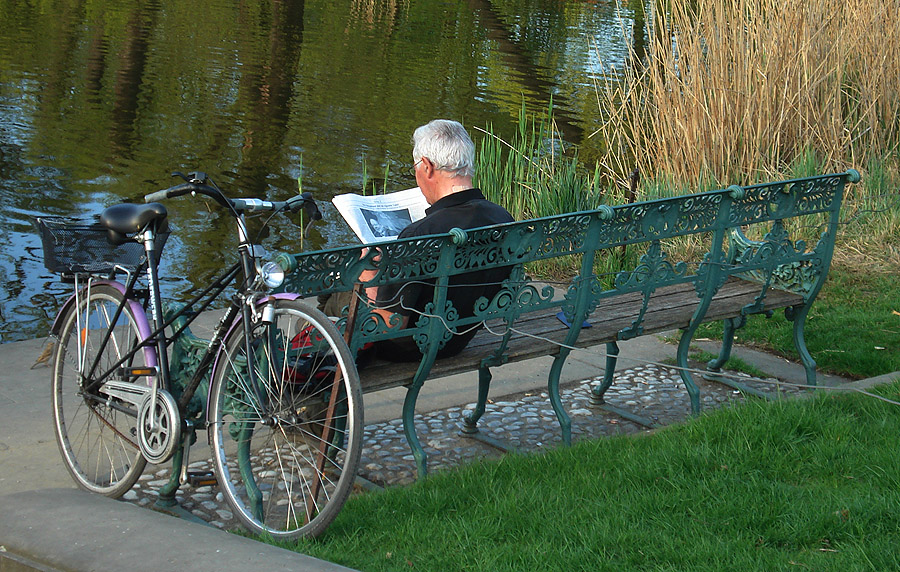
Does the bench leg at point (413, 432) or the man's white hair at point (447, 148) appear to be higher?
the man's white hair at point (447, 148)

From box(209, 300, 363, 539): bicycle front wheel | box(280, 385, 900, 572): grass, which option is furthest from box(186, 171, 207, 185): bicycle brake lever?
box(280, 385, 900, 572): grass

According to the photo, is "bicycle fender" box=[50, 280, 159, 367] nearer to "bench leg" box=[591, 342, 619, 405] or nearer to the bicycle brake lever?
the bicycle brake lever

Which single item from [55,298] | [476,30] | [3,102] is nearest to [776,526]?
[55,298]

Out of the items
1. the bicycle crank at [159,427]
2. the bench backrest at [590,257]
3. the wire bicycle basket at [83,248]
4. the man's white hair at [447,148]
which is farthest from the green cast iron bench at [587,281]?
the wire bicycle basket at [83,248]

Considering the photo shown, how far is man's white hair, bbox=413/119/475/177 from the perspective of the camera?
14.6 ft

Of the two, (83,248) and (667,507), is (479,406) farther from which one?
(83,248)

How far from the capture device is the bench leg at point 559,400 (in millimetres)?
4660

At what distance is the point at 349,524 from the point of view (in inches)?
146

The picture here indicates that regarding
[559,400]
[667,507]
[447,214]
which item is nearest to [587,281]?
[559,400]

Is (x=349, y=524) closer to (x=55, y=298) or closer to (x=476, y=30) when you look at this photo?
(x=55, y=298)

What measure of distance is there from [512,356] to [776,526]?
136 cm

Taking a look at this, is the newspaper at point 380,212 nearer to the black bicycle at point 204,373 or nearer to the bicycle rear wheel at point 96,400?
the black bicycle at point 204,373

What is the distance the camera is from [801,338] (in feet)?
18.9

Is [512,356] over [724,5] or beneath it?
beneath
